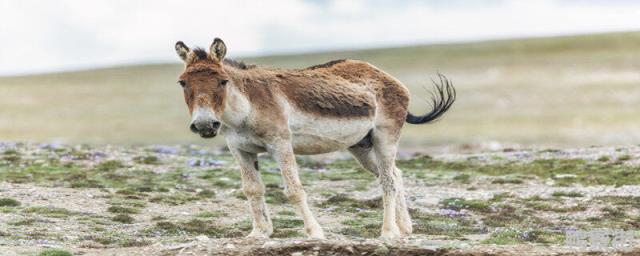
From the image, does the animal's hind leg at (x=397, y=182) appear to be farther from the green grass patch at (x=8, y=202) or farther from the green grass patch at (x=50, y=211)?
the green grass patch at (x=8, y=202)

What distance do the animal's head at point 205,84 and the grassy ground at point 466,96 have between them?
39489mm

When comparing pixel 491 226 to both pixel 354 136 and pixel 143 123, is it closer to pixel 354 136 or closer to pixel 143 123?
pixel 354 136

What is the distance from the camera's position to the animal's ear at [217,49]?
16.2 m

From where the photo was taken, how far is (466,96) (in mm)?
96688

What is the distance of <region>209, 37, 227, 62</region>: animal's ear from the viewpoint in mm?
16234

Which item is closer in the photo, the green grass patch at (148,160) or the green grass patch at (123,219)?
the green grass patch at (123,219)

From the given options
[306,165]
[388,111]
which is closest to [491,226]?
[388,111]

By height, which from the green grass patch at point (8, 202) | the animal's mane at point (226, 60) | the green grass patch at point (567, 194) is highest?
the animal's mane at point (226, 60)

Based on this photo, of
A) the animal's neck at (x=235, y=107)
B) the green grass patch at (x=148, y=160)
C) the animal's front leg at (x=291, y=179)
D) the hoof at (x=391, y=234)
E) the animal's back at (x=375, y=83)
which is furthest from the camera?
the green grass patch at (x=148, y=160)

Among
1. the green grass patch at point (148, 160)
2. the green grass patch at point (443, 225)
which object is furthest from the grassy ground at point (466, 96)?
the green grass patch at point (443, 225)

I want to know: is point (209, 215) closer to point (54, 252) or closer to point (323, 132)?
point (323, 132)

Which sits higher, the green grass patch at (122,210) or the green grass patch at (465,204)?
the green grass patch at (122,210)

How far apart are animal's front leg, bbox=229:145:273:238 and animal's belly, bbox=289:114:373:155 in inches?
31.5

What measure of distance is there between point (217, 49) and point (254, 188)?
2.55 metres
